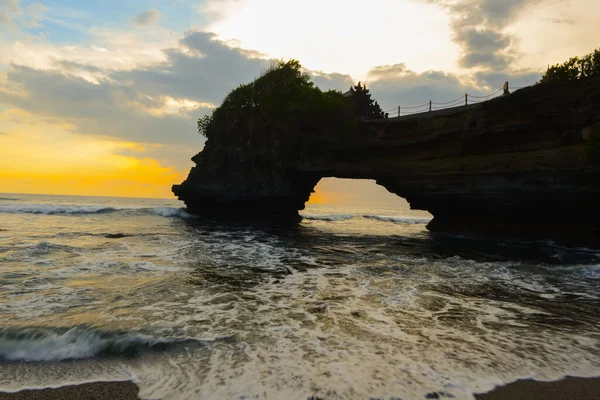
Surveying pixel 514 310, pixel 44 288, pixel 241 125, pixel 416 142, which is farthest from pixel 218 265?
pixel 241 125

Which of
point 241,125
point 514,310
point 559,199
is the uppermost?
point 241,125

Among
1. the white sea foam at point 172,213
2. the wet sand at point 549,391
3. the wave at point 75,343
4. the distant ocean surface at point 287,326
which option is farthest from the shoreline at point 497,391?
the white sea foam at point 172,213

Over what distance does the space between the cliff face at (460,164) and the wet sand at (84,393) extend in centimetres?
2029

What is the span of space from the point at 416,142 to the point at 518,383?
1957 cm

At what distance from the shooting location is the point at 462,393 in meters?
3.48

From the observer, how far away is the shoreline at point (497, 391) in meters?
3.30

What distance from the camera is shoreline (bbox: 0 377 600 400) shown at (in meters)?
3.30

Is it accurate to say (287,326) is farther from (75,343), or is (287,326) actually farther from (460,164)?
(460,164)

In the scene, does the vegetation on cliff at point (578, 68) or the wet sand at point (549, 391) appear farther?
the vegetation on cliff at point (578, 68)

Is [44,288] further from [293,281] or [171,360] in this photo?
[293,281]

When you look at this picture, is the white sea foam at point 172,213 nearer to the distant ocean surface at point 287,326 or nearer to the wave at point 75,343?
the distant ocean surface at point 287,326

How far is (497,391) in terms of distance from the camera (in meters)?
3.55

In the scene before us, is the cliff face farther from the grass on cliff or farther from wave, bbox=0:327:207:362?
wave, bbox=0:327:207:362

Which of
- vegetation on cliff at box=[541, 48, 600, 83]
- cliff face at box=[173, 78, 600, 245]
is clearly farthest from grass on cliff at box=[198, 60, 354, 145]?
vegetation on cliff at box=[541, 48, 600, 83]
